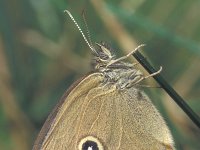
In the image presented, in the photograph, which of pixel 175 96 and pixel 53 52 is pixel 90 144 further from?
pixel 53 52

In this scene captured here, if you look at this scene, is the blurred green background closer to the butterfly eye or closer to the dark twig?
the butterfly eye

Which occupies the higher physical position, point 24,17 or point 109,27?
point 24,17

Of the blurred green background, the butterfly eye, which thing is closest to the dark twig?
the butterfly eye

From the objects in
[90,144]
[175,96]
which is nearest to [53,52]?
[90,144]

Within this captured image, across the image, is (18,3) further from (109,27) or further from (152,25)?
(152,25)

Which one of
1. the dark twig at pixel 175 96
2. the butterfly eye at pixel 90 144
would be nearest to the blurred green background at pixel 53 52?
the butterfly eye at pixel 90 144

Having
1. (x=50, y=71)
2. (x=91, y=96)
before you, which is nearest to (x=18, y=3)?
(x=50, y=71)
